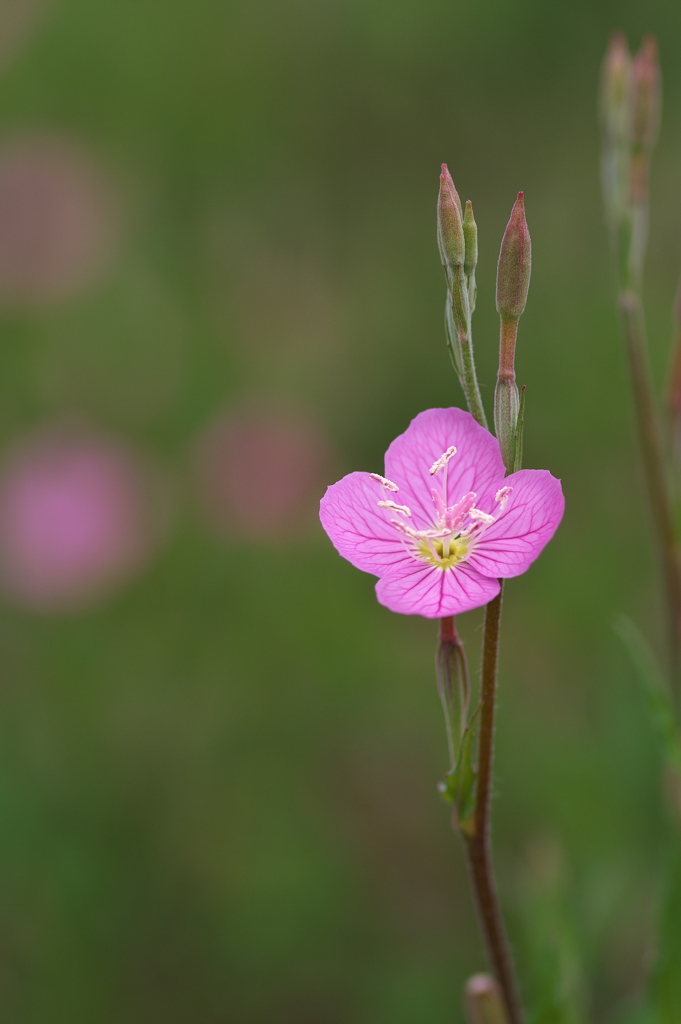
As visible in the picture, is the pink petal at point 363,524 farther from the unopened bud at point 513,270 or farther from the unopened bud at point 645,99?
the unopened bud at point 645,99

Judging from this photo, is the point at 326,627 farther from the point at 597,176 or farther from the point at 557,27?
the point at 557,27

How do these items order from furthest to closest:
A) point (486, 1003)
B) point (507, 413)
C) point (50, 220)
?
point (50, 220), point (486, 1003), point (507, 413)

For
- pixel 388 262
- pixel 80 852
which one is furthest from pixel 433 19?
pixel 80 852

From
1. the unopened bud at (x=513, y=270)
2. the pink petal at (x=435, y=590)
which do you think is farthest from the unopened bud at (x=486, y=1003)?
the unopened bud at (x=513, y=270)


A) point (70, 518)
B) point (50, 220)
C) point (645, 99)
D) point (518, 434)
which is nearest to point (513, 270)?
point (518, 434)

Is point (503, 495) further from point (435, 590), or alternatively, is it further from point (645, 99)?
point (645, 99)

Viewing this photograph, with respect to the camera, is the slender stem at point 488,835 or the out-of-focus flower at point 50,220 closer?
the slender stem at point 488,835
